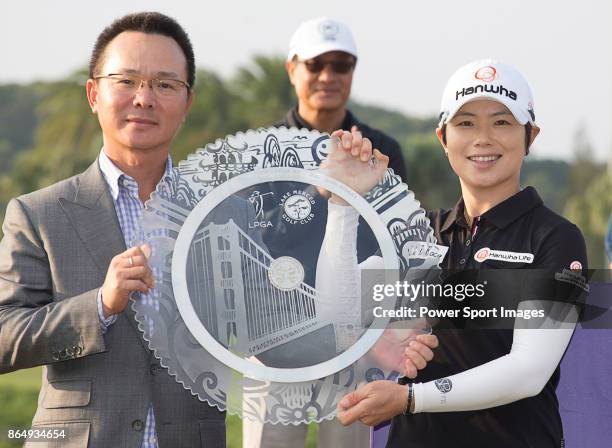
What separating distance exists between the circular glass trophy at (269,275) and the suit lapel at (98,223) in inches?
4.4

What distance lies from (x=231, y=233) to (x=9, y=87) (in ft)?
115

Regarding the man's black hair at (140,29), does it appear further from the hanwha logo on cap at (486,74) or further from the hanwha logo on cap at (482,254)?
the hanwha logo on cap at (482,254)

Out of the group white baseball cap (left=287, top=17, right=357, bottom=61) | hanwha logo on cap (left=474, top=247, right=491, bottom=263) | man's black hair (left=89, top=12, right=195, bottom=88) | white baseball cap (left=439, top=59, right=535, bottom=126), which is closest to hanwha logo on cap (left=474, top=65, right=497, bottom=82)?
white baseball cap (left=439, top=59, right=535, bottom=126)

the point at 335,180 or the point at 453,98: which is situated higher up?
the point at 453,98

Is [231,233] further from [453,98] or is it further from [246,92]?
[246,92]

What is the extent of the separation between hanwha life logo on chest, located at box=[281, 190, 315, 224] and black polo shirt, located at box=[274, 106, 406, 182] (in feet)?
4.67

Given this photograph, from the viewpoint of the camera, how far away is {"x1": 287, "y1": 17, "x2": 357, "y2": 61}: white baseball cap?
4512 mm

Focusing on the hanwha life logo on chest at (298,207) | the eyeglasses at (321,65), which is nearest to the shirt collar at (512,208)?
the hanwha life logo on chest at (298,207)

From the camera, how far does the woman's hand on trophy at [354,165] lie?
110 inches

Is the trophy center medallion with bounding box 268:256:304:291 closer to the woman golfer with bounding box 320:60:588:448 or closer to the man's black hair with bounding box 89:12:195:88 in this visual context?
the woman golfer with bounding box 320:60:588:448

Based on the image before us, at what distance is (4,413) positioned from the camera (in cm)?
927

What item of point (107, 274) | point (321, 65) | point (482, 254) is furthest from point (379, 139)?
point (107, 274)

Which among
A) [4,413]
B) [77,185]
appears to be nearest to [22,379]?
[4,413]

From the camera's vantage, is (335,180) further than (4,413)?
No
